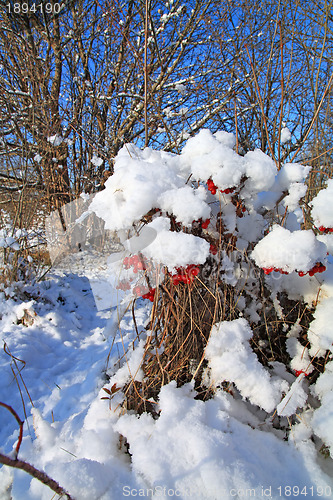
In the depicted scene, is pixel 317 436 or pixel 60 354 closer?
pixel 317 436

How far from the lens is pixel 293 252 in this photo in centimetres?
110

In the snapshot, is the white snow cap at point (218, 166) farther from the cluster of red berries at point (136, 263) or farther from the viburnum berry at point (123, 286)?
the viburnum berry at point (123, 286)

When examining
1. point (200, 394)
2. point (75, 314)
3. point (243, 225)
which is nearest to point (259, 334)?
point (200, 394)

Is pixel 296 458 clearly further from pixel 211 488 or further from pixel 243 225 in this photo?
pixel 243 225

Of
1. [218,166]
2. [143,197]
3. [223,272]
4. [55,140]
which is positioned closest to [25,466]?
[143,197]

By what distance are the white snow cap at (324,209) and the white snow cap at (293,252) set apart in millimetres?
191

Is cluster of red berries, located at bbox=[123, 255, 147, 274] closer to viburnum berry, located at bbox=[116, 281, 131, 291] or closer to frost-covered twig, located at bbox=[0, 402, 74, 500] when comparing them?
viburnum berry, located at bbox=[116, 281, 131, 291]

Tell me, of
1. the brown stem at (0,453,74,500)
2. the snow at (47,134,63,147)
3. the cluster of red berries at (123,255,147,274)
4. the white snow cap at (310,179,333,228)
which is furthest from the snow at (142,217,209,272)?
the snow at (47,134,63,147)

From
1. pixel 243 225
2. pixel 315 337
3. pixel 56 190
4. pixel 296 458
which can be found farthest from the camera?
pixel 56 190

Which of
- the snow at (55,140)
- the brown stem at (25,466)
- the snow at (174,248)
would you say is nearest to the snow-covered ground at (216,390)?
the snow at (174,248)

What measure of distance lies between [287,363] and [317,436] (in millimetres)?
347

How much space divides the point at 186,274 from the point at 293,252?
1.46 ft

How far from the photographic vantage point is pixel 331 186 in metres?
1.35

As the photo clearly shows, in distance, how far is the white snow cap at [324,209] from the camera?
1.27 m
